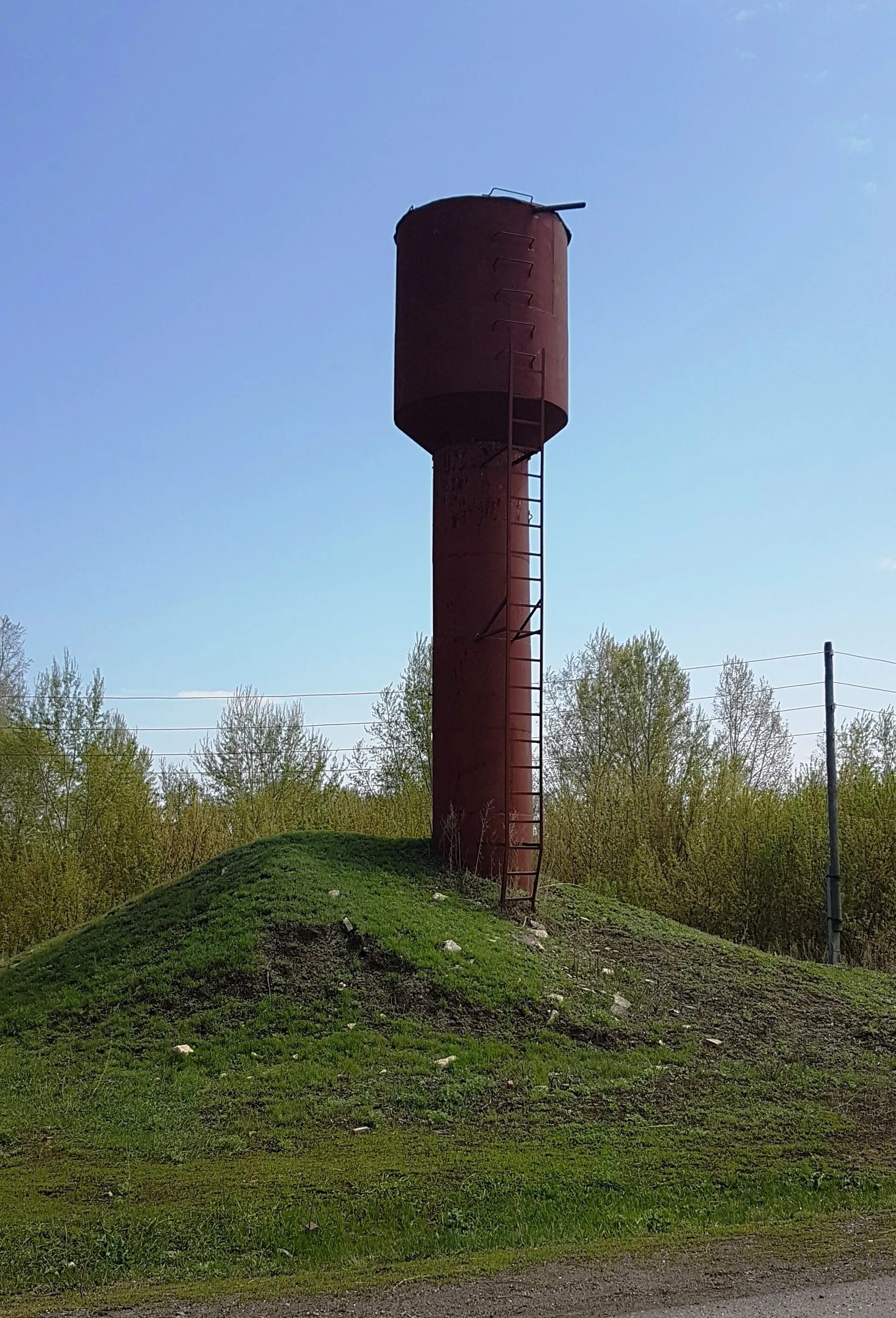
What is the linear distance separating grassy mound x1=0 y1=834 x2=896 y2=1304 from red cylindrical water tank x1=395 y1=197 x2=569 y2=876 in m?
1.32

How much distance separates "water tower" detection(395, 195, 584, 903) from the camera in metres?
15.2

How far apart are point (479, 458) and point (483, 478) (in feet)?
1.05

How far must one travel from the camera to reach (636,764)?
31.8m

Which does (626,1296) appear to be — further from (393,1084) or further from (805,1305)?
(393,1084)

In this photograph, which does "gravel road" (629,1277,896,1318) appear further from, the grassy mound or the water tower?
the water tower

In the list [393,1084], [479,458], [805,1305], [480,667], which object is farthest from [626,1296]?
[479,458]

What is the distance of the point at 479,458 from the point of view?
51.6ft

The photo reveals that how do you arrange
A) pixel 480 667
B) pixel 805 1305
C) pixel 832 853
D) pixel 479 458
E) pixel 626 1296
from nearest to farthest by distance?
pixel 805 1305
pixel 626 1296
pixel 480 667
pixel 479 458
pixel 832 853

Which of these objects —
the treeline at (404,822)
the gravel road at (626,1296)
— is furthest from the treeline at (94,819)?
the gravel road at (626,1296)

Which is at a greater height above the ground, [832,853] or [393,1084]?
[832,853]

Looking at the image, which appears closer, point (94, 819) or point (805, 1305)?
point (805, 1305)

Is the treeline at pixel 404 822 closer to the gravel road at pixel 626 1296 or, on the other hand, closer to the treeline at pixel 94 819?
the treeline at pixel 94 819

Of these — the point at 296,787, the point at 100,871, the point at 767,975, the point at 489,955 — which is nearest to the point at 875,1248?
the point at 489,955

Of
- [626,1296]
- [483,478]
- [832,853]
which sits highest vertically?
[483,478]
